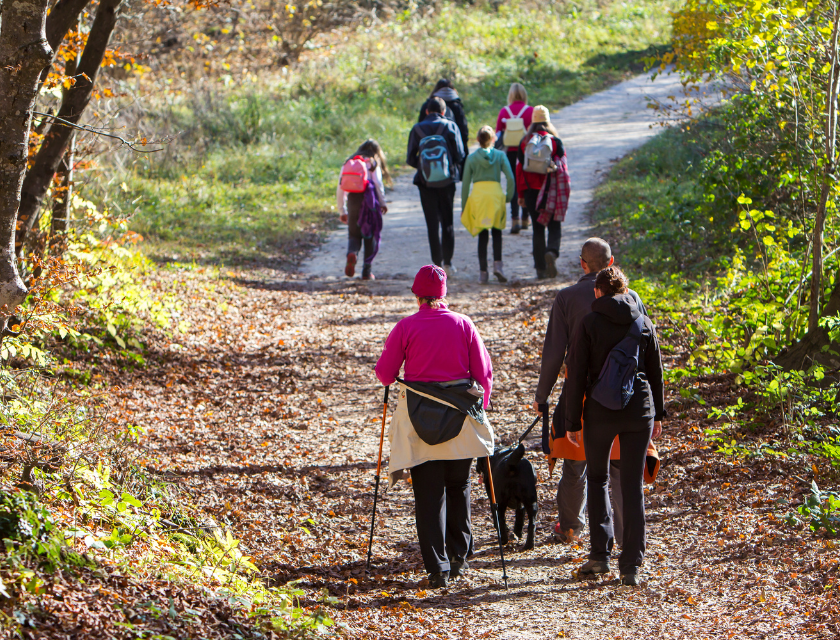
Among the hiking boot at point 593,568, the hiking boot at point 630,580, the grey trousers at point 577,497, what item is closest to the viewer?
the hiking boot at point 630,580

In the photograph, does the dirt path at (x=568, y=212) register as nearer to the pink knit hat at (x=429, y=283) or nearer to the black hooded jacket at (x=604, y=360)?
the pink knit hat at (x=429, y=283)

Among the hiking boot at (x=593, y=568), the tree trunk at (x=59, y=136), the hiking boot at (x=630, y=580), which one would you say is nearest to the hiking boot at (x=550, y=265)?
the tree trunk at (x=59, y=136)

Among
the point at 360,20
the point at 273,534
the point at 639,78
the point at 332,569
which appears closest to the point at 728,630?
the point at 332,569

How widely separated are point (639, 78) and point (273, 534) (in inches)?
986

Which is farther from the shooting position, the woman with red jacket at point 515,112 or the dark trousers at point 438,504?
the woman with red jacket at point 515,112

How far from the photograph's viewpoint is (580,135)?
2036 cm

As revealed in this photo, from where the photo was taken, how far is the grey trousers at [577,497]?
5.03 metres

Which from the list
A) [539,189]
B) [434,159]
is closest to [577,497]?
[434,159]

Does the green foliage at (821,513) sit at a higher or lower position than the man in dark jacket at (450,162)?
lower

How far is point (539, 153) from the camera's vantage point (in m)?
10.2

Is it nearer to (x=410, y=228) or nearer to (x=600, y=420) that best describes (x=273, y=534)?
(x=600, y=420)

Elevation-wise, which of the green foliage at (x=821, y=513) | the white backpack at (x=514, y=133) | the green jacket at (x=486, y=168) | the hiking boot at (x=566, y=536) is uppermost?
the white backpack at (x=514, y=133)

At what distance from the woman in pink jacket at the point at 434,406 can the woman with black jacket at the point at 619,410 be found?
0.57m

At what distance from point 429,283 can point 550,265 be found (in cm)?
675
